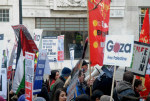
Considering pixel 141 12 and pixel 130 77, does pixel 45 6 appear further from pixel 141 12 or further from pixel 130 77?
pixel 130 77

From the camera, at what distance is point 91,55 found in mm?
7809

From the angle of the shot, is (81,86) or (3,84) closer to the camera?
(3,84)

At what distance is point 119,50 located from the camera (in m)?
6.57

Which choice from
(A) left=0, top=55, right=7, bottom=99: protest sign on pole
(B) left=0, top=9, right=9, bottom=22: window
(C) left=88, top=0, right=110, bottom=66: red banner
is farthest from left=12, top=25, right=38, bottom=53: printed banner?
(B) left=0, top=9, right=9, bottom=22: window

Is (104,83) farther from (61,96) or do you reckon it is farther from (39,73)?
(39,73)

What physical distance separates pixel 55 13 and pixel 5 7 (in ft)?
9.99

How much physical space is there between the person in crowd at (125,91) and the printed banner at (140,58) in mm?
516

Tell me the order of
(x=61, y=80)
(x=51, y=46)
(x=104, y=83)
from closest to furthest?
1. (x=104, y=83)
2. (x=61, y=80)
3. (x=51, y=46)

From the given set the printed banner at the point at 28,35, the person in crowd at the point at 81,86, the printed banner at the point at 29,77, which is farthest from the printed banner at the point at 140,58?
the printed banner at the point at 29,77

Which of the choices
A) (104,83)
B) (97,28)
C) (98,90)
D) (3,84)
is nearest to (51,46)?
(97,28)

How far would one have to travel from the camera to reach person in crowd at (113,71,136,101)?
22.5ft

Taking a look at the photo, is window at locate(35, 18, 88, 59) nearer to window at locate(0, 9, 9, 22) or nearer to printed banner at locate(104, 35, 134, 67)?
window at locate(0, 9, 9, 22)

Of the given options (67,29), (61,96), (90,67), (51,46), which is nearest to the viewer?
(61,96)

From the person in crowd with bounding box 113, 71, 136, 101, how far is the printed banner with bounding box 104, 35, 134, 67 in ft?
2.36
